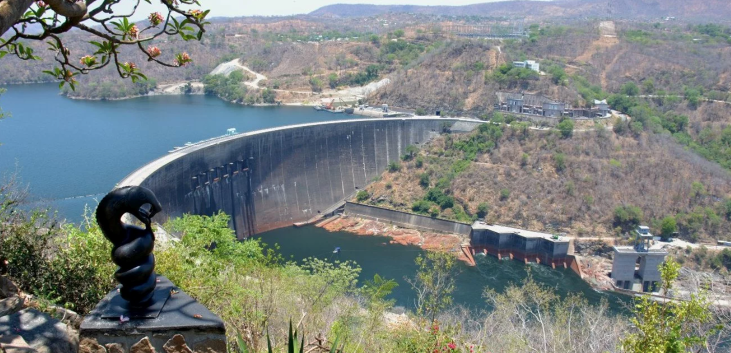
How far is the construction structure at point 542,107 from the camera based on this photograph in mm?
35969

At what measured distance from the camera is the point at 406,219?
29266 mm

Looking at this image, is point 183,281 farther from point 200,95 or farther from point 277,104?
point 200,95

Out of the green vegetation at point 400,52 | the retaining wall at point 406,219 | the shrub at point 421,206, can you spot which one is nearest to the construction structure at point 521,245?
the retaining wall at point 406,219

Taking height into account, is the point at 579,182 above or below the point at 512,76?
below

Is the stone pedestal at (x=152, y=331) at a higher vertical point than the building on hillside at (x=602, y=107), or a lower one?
higher

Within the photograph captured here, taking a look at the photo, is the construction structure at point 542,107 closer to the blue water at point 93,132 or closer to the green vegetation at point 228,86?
the blue water at point 93,132

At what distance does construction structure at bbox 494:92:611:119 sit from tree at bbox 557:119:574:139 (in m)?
2.00

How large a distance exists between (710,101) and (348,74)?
95.9ft

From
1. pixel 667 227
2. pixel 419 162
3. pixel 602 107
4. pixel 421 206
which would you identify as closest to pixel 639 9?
pixel 602 107

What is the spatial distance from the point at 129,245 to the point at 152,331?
2.06 ft

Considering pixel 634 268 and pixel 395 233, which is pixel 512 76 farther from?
pixel 634 268

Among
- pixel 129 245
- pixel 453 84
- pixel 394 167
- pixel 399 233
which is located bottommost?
pixel 399 233

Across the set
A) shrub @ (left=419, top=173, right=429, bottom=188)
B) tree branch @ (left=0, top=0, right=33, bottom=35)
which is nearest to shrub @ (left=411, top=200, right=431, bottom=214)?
shrub @ (left=419, top=173, right=429, bottom=188)

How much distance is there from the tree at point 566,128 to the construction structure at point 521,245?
8335 mm
